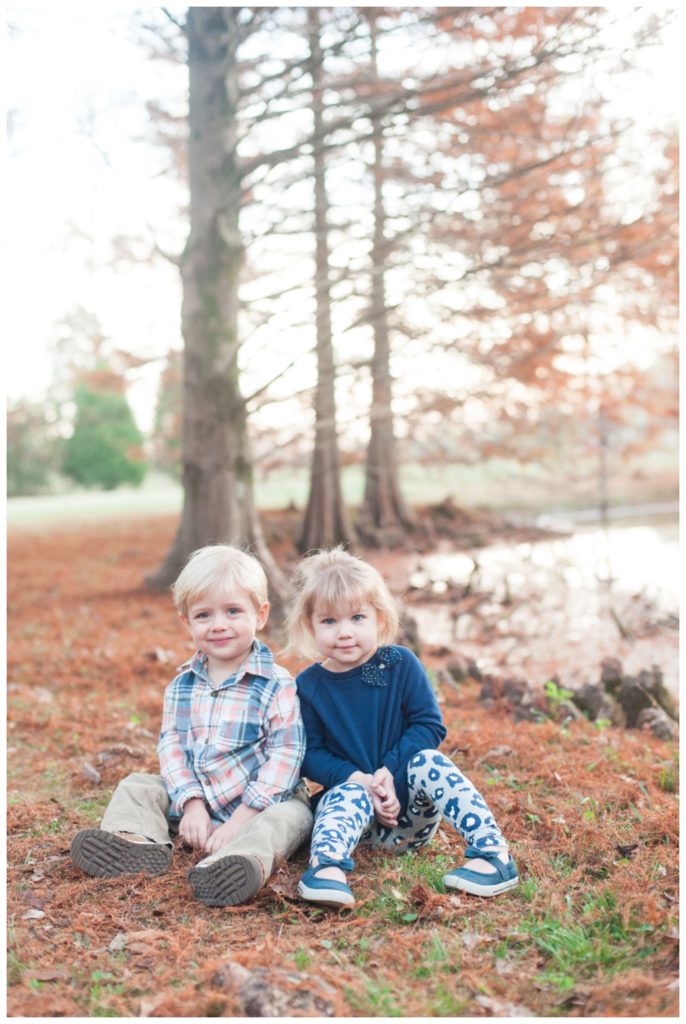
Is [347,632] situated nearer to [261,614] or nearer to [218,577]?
[261,614]

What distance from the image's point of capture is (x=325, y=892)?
283 cm

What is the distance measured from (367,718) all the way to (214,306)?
236 inches

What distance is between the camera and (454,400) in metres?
12.6

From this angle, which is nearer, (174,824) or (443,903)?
(443,903)

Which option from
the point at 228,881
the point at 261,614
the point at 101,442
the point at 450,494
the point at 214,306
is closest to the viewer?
the point at 228,881

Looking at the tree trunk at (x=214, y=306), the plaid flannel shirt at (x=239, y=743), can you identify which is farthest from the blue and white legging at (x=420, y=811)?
the tree trunk at (x=214, y=306)

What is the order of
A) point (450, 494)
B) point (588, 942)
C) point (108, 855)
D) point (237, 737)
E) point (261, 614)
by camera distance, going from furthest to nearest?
1. point (450, 494)
2. point (261, 614)
3. point (237, 737)
4. point (108, 855)
5. point (588, 942)

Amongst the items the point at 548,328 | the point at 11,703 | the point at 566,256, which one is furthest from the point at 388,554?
the point at 11,703

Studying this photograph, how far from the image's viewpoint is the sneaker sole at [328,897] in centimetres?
282

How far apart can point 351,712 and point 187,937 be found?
3.26ft

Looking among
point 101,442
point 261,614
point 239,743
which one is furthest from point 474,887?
point 101,442

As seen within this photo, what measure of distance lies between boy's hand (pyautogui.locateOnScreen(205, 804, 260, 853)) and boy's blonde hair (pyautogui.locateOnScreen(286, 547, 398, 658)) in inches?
24.7

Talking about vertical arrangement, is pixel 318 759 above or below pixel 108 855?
above

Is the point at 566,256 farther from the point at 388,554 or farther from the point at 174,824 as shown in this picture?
the point at 174,824
